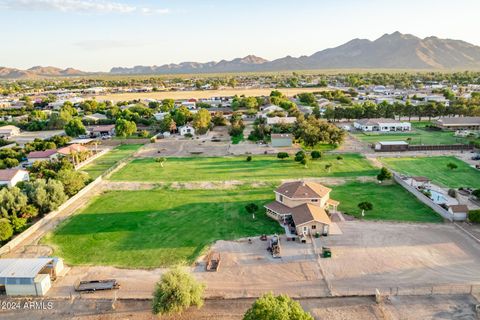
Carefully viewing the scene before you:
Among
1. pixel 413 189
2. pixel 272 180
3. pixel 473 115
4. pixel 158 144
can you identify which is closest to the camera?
pixel 413 189

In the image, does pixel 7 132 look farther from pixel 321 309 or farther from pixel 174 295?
pixel 321 309

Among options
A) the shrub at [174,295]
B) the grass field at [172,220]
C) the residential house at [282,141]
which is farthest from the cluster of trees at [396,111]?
the shrub at [174,295]

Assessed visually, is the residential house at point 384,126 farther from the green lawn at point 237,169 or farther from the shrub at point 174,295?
the shrub at point 174,295

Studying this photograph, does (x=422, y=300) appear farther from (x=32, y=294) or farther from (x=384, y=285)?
(x=32, y=294)

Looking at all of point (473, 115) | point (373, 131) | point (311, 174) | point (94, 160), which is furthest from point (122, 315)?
point (473, 115)

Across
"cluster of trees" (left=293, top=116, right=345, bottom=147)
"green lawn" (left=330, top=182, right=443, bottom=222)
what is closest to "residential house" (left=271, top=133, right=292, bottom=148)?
"cluster of trees" (left=293, top=116, right=345, bottom=147)

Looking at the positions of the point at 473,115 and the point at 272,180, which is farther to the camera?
the point at 473,115
